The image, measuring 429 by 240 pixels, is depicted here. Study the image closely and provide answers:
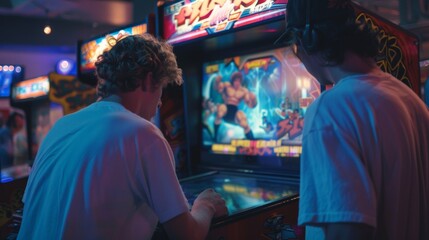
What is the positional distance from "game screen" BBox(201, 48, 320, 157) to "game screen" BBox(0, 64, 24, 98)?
7.41 metres

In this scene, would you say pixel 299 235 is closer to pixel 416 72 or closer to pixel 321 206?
pixel 321 206

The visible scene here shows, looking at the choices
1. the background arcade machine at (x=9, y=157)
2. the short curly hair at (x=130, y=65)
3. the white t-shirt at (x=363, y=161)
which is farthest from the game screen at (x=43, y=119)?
the white t-shirt at (x=363, y=161)

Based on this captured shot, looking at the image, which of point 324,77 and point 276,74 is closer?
point 324,77

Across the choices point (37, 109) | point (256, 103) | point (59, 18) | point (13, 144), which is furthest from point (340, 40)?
point (59, 18)

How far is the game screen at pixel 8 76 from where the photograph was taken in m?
8.56

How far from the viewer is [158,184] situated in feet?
3.63

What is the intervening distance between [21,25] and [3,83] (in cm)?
133

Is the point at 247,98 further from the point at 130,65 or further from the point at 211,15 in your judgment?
the point at 130,65

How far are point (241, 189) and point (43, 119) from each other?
13.8ft

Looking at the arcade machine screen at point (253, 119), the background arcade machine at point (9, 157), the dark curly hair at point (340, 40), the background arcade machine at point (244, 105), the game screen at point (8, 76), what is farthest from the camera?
the game screen at point (8, 76)

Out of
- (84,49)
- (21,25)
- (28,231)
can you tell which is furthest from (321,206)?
(21,25)

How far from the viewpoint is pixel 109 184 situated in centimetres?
110

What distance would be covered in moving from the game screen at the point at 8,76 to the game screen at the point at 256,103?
7.41 meters

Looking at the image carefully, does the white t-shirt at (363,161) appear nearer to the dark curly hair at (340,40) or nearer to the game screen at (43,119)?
the dark curly hair at (340,40)
